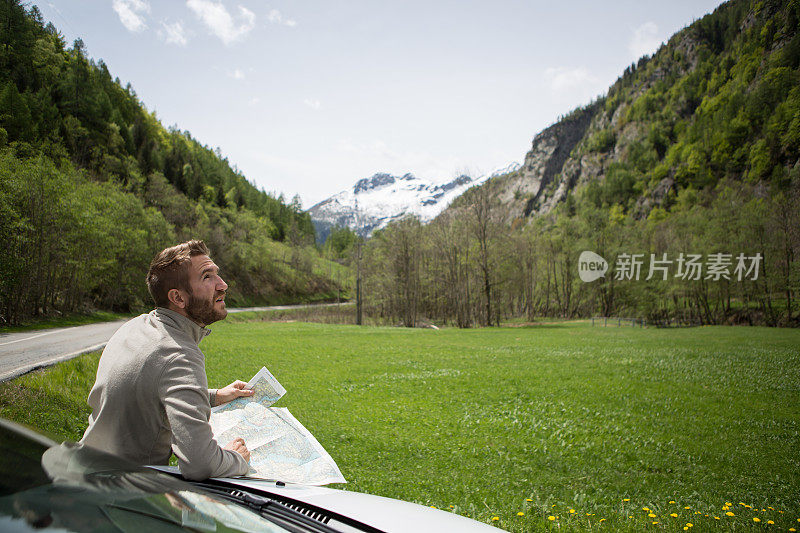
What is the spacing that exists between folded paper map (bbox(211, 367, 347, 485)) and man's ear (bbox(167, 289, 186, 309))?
2.37 feet

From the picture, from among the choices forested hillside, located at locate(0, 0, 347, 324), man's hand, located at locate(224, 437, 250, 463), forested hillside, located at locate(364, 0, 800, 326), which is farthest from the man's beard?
forested hillside, located at locate(364, 0, 800, 326)

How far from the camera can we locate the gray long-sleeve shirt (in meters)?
1.88

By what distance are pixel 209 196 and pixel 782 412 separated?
3169 inches

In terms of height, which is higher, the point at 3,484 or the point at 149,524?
the point at 3,484

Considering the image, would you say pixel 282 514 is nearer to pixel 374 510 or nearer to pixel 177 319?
pixel 374 510

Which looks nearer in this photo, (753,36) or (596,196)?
(753,36)

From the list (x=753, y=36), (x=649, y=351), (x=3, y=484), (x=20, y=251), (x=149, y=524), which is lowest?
(x=649, y=351)

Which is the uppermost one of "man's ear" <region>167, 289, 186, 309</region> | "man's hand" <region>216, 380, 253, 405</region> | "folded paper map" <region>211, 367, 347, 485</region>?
"man's ear" <region>167, 289, 186, 309</region>

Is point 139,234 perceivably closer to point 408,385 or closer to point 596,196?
point 408,385

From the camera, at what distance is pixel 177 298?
2.31 m

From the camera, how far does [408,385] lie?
1066cm

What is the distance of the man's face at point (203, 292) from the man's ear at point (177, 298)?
3cm

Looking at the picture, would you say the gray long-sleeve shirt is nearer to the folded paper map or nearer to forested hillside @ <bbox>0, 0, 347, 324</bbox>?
the folded paper map

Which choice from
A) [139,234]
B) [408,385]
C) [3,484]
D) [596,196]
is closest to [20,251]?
[3,484]
